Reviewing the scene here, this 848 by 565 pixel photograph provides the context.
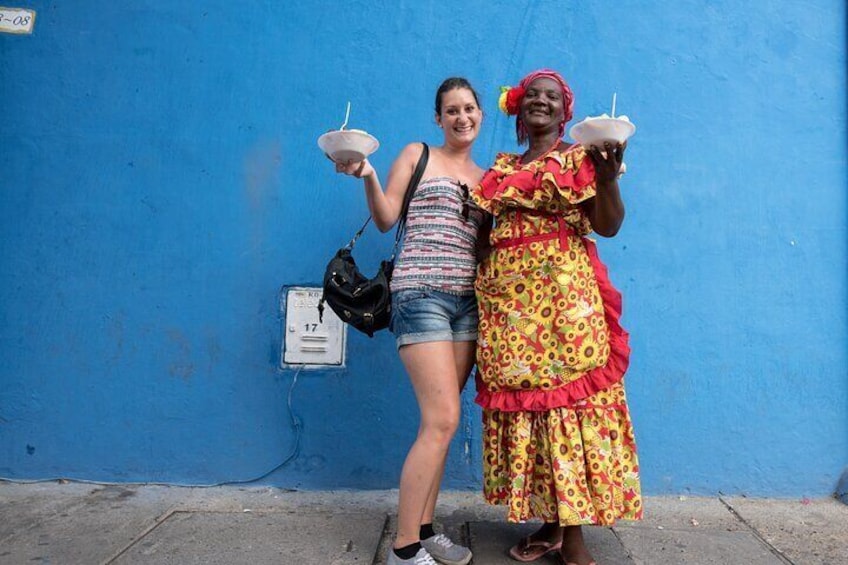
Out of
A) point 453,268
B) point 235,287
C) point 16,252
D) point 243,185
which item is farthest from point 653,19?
point 16,252

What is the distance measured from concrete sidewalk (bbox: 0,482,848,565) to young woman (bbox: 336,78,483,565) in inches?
10.3

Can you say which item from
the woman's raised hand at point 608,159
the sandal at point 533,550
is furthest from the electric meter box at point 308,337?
the woman's raised hand at point 608,159

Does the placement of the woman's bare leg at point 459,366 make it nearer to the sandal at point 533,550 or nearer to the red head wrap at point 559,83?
the sandal at point 533,550

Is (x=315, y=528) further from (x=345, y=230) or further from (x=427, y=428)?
(x=345, y=230)

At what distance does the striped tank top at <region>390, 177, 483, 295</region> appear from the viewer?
219 cm

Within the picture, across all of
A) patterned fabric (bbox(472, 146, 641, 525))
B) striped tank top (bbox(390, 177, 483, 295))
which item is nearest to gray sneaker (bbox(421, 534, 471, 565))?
patterned fabric (bbox(472, 146, 641, 525))

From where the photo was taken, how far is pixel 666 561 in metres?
2.31

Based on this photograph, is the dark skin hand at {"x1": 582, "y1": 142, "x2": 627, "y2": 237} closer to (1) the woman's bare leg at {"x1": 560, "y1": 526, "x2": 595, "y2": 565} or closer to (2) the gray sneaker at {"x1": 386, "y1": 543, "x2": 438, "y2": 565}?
(1) the woman's bare leg at {"x1": 560, "y1": 526, "x2": 595, "y2": 565}

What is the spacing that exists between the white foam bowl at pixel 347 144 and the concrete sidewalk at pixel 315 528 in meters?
1.34

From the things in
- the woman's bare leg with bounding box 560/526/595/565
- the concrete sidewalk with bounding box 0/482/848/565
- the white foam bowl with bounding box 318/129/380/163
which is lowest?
the concrete sidewalk with bounding box 0/482/848/565

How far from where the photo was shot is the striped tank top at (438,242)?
219 centimetres

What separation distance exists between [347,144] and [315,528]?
145 centimetres

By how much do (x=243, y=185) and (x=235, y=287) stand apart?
0.45 meters

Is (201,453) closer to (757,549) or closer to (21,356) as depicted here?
(21,356)
